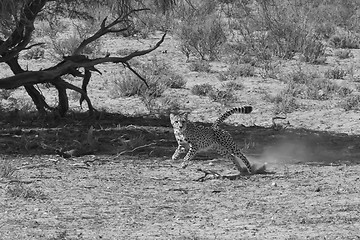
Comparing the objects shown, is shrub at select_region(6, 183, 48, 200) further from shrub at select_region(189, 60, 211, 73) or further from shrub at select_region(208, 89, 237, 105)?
shrub at select_region(189, 60, 211, 73)

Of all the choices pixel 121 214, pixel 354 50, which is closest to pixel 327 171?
pixel 121 214

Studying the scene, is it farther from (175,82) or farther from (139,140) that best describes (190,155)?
(175,82)

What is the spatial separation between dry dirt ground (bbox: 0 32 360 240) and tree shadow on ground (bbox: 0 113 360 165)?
17 mm

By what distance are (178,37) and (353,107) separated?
9989 mm

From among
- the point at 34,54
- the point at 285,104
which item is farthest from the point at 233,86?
the point at 34,54

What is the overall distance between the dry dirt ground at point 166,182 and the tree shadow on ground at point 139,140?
0.7 inches

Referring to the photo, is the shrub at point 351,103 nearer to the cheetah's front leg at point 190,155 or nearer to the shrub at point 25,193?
the cheetah's front leg at point 190,155

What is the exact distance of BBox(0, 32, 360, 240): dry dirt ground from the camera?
9.27 meters

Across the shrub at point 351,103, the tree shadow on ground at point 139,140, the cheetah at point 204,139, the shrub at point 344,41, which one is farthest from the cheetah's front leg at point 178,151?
the shrub at point 344,41

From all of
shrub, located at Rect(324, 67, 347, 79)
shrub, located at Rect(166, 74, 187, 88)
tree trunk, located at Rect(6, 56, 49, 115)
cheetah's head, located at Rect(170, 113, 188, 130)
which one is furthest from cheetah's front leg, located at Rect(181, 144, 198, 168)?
shrub, located at Rect(324, 67, 347, 79)

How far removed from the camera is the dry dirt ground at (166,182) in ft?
30.4

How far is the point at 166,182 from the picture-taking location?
11.8 metres

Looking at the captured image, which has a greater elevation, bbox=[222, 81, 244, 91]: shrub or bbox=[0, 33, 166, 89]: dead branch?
bbox=[0, 33, 166, 89]: dead branch

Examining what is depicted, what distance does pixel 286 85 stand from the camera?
2123 centimetres
